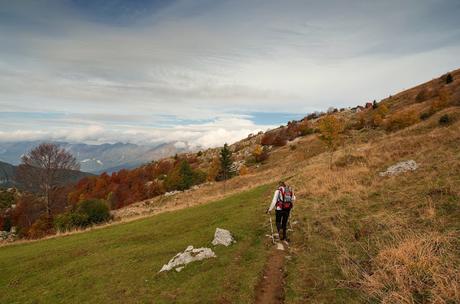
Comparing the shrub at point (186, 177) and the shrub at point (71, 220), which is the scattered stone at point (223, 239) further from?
the shrub at point (186, 177)

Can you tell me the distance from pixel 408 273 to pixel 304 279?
3715 millimetres

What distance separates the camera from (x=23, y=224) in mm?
71500

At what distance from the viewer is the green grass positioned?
12.2m

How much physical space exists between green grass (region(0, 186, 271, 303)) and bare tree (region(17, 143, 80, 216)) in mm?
28091

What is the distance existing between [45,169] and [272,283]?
4993 centimetres

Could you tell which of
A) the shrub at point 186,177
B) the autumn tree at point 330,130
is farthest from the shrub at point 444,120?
the shrub at point 186,177

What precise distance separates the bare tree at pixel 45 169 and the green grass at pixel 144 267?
28.1 meters

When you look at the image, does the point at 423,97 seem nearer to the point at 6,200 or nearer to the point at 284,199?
the point at 284,199

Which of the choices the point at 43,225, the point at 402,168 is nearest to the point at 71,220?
the point at 43,225

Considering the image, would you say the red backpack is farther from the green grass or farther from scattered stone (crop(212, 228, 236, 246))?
scattered stone (crop(212, 228, 236, 246))

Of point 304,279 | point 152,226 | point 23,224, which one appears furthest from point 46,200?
point 304,279

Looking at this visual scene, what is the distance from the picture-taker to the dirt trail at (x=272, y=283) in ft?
35.6

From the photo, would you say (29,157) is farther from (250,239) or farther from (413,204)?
(413,204)

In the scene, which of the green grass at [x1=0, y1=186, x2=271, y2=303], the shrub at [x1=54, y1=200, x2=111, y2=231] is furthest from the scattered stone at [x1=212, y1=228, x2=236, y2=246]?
the shrub at [x1=54, y1=200, x2=111, y2=231]
